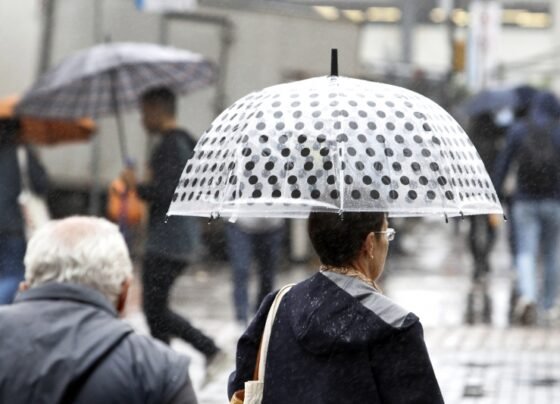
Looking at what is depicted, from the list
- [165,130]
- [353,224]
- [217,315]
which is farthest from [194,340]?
[353,224]

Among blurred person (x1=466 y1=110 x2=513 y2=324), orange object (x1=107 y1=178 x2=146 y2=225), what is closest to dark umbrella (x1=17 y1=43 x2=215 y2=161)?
orange object (x1=107 y1=178 x2=146 y2=225)

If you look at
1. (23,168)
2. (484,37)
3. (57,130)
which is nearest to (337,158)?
(23,168)

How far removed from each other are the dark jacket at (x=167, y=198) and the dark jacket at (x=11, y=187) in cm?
95

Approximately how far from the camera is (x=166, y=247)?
28.2 ft

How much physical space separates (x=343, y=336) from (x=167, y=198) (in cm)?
518

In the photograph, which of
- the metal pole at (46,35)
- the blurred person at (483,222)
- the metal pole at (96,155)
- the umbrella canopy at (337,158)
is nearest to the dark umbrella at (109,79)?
the blurred person at (483,222)

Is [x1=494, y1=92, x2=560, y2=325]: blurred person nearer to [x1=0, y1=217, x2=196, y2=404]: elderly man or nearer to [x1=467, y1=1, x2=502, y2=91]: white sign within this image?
[x1=0, y1=217, x2=196, y2=404]: elderly man

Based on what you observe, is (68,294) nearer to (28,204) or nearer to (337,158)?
(337,158)

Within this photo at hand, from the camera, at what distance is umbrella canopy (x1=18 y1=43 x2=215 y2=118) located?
34.2 ft

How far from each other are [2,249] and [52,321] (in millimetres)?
5658

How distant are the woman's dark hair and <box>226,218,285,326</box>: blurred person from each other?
6.85 meters

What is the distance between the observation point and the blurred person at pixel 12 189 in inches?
353

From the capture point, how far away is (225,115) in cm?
414

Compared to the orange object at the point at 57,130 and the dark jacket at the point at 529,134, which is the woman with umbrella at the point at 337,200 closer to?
the dark jacket at the point at 529,134
